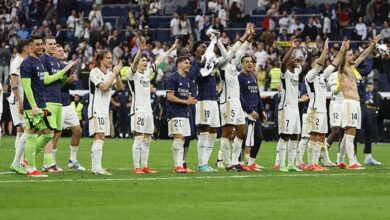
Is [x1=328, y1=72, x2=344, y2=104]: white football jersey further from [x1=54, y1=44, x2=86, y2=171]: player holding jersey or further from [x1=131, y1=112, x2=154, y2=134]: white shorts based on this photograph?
[x1=54, y1=44, x2=86, y2=171]: player holding jersey

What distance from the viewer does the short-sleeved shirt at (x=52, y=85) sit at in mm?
21781

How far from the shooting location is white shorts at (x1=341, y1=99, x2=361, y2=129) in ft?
80.6

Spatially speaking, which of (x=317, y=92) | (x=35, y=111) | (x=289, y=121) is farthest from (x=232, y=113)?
(x=35, y=111)

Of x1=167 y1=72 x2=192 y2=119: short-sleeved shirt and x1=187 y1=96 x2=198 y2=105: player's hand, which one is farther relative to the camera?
x1=167 y1=72 x2=192 y2=119: short-sleeved shirt

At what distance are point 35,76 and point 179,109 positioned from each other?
10.8 ft

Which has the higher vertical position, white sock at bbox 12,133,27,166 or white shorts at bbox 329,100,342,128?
white shorts at bbox 329,100,342,128

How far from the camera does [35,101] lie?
20.8 metres

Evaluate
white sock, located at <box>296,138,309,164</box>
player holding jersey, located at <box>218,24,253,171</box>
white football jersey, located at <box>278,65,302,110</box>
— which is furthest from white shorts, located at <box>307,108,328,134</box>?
player holding jersey, located at <box>218,24,253,171</box>

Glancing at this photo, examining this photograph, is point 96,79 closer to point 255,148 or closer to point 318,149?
point 255,148

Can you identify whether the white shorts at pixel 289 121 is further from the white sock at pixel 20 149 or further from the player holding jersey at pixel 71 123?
the white sock at pixel 20 149

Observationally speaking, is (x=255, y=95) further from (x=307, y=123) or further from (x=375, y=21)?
(x=375, y=21)

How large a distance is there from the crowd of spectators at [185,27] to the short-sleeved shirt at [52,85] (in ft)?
62.7

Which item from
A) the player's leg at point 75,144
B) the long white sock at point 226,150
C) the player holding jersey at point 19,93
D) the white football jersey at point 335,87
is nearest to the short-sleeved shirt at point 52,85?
the player holding jersey at point 19,93

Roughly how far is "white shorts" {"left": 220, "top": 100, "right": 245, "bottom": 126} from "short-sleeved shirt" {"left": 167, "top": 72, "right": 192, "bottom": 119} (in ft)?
2.88
